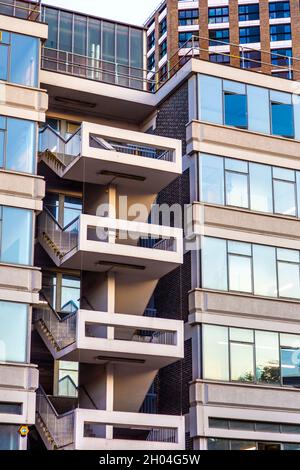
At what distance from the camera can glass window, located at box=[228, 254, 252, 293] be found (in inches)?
1454

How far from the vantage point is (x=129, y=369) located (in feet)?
118

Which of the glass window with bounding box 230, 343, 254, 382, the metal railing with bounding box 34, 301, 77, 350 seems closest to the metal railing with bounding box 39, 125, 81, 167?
the metal railing with bounding box 34, 301, 77, 350

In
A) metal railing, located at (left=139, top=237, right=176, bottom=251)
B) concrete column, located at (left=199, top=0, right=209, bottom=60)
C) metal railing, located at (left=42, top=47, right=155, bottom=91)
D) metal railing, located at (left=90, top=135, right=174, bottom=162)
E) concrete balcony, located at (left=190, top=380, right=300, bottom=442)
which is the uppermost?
concrete column, located at (left=199, top=0, right=209, bottom=60)

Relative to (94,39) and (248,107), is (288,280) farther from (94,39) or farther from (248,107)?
(94,39)

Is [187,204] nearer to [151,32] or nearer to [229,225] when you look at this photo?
[229,225]

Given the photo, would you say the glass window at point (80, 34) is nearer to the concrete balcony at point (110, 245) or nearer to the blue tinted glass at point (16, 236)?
the concrete balcony at point (110, 245)

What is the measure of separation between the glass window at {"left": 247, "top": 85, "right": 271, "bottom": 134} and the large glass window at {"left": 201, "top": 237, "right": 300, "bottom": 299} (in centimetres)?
511

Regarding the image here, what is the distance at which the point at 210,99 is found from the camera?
127 feet

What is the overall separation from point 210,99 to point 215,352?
10.3m

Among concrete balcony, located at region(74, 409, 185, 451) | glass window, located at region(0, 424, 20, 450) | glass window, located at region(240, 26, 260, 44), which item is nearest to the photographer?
glass window, located at region(0, 424, 20, 450)

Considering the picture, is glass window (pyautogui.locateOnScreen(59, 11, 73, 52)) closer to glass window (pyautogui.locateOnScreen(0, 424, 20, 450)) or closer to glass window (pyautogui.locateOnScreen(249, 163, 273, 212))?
glass window (pyautogui.locateOnScreen(249, 163, 273, 212))

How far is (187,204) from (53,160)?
550 centimetres

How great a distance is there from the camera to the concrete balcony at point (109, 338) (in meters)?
33.7

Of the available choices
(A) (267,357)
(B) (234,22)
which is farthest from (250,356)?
(B) (234,22)
